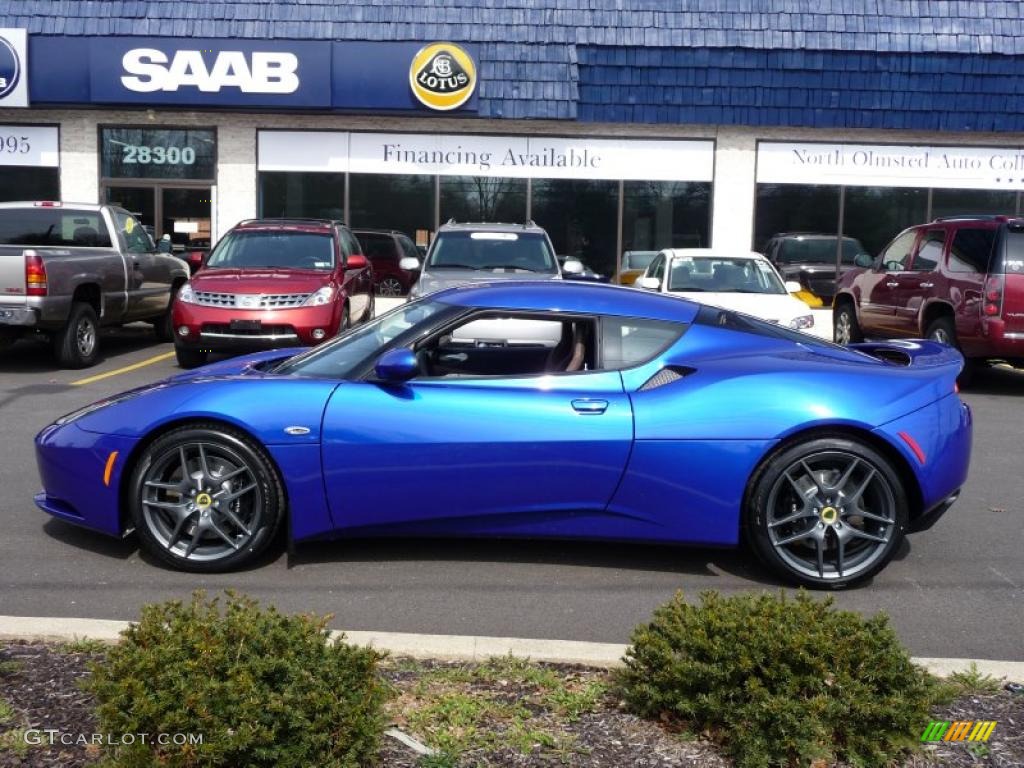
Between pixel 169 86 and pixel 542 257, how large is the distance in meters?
8.61

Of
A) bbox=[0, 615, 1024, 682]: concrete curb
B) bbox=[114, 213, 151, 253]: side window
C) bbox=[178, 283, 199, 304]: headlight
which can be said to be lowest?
bbox=[0, 615, 1024, 682]: concrete curb

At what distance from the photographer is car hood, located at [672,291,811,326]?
481 inches

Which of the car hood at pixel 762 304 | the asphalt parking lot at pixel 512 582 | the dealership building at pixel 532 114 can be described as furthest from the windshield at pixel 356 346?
the dealership building at pixel 532 114

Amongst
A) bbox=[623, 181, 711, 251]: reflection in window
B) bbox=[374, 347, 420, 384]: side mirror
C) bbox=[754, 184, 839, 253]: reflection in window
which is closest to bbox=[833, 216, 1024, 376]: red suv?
bbox=[754, 184, 839, 253]: reflection in window

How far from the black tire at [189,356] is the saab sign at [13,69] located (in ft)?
27.2

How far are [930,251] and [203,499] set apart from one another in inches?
381

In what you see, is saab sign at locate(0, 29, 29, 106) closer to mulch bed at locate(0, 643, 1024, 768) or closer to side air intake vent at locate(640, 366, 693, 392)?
side air intake vent at locate(640, 366, 693, 392)

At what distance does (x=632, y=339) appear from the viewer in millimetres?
5547

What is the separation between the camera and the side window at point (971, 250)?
11602 mm

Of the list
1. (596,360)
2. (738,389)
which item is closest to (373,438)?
(596,360)

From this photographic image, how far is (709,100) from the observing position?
19.1m

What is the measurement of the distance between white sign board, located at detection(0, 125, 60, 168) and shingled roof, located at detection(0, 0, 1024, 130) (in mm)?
1759

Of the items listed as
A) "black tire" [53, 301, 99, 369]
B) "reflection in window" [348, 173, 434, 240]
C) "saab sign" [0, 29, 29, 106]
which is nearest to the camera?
"black tire" [53, 301, 99, 369]

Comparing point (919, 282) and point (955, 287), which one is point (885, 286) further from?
point (955, 287)
